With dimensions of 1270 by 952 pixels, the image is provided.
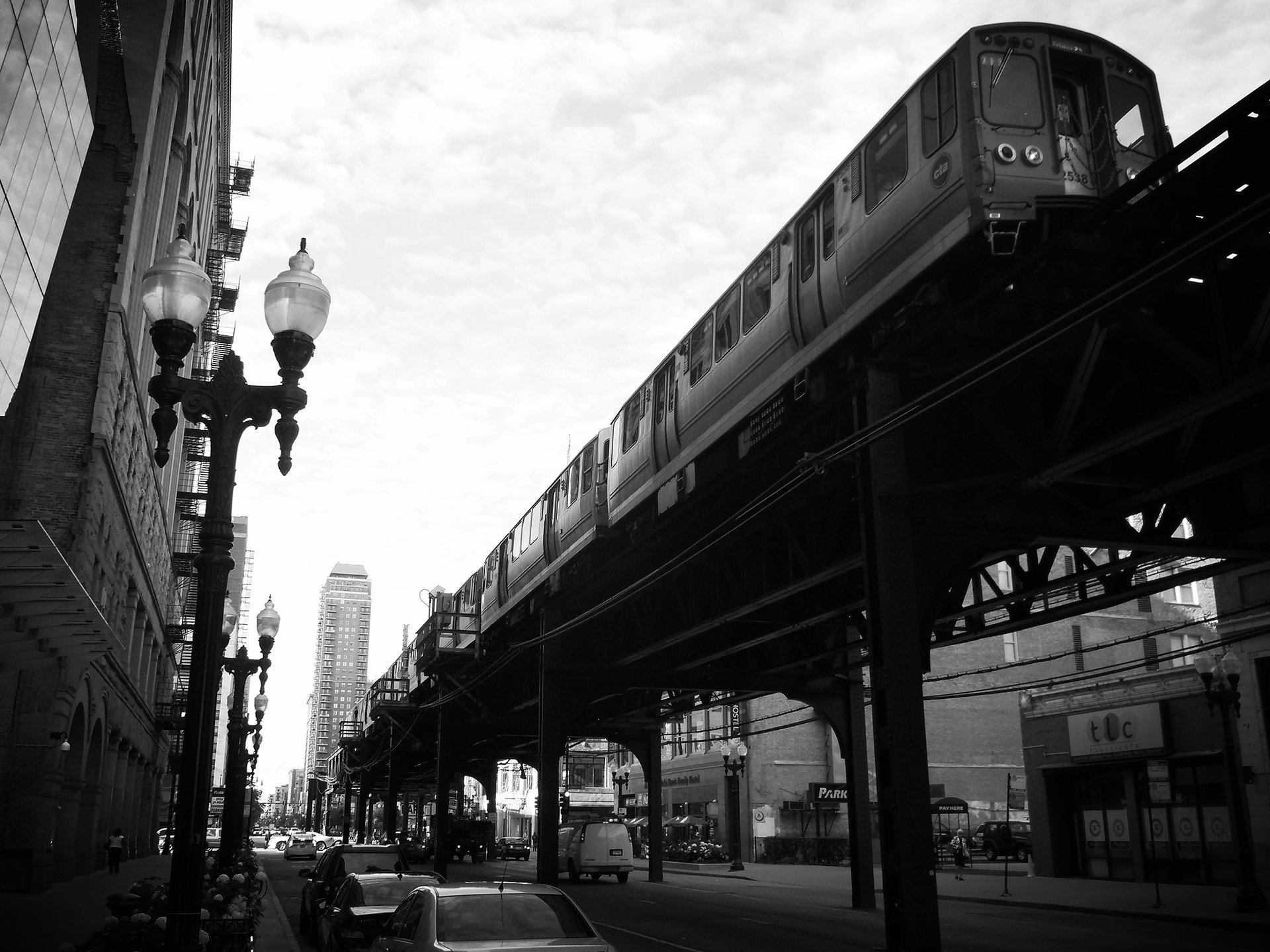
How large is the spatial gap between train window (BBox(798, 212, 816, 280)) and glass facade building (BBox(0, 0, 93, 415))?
48.6ft

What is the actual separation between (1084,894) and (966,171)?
75.6ft

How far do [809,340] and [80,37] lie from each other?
26.0 metres

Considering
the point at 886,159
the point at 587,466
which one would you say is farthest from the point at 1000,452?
the point at 587,466

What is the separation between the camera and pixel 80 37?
102ft

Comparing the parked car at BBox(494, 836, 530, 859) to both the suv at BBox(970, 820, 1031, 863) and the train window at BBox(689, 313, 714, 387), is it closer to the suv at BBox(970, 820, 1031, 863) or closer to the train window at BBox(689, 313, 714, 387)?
the suv at BBox(970, 820, 1031, 863)

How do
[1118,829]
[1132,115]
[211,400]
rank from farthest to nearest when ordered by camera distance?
[1118,829] → [1132,115] → [211,400]

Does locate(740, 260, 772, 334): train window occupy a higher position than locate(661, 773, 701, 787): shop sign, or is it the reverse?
locate(740, 260, 772, 334): train window

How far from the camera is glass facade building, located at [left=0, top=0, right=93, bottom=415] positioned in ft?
70.9

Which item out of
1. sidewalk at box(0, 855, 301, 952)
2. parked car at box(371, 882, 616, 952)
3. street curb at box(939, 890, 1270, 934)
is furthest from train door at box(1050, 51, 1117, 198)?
sidewalk at box(0, 855, 301, 952)

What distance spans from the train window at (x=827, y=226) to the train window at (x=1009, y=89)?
285 cm

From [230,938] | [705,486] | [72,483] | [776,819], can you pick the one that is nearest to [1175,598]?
[776,819]

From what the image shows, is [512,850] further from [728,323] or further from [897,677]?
[897,677]

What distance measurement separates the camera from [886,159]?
521 inches

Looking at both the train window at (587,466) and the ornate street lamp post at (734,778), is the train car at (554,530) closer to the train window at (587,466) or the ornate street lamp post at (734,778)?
the train window at (587,466)
